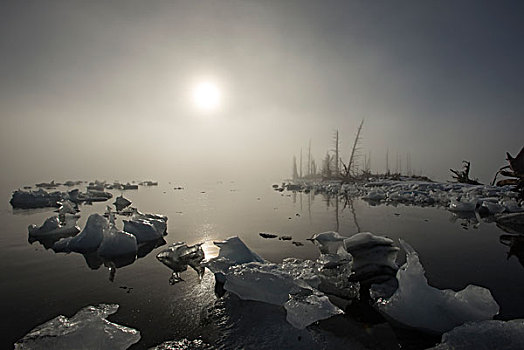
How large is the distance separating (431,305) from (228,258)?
285cm

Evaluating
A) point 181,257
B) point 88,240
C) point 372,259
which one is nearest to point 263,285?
point 372,259

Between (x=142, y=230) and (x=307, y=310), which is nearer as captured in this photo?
(x=307, y=310)

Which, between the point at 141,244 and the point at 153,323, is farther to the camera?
the point at 141,244

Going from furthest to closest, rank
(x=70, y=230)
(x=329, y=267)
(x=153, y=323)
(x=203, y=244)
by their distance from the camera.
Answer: (x=70, y=230) → (x=203, y=244) → (x=329, y=267) → (x=153, y=323)

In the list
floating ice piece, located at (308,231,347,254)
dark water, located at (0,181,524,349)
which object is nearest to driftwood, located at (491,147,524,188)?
dark water, located at (0,181,524,349)

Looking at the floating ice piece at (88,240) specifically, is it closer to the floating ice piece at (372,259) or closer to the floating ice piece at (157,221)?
the floating ice piece at (157,221)

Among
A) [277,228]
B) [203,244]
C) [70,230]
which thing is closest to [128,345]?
[203,244]

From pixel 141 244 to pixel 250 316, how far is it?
14.5 ft

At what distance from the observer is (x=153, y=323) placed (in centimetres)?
289

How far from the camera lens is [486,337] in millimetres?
2260

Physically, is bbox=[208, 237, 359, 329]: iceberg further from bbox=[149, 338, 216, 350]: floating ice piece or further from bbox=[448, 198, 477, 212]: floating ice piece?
bbox=[448, 198, 477, 212]: floating ice piece

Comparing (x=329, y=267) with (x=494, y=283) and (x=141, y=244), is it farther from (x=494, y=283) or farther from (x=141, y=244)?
(x=141, y=244)

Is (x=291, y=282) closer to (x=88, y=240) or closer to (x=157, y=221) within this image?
(x=88, y=240)

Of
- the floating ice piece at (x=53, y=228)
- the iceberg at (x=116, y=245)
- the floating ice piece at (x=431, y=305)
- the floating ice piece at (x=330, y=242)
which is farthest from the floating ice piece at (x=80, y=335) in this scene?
the floating ice piece at (x=53, y=228)
